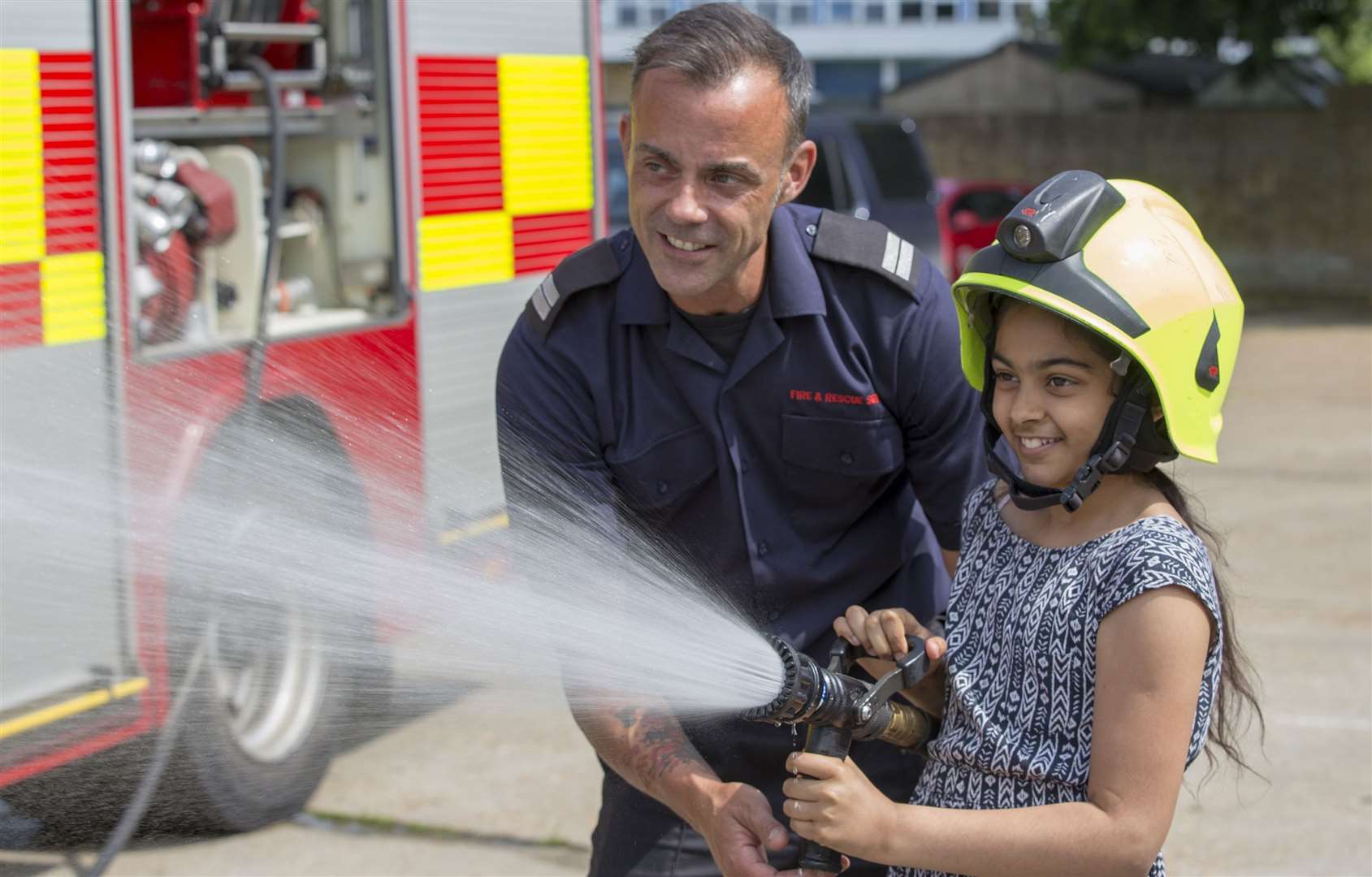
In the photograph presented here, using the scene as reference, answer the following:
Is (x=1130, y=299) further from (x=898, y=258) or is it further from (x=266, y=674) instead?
(x=266, y=674)

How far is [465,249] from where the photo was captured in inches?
223

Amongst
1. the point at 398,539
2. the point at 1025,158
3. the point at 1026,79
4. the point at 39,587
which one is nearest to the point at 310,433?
the point at 398,539

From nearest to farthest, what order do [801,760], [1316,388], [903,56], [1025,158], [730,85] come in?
[801,760], [730,85], [1316,388], [1025,158], [903,56]

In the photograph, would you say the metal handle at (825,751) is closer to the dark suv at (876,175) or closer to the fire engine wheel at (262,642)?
the fire engine wheel at (262,642)

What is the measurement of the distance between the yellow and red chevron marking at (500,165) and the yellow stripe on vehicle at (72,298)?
1429 mm

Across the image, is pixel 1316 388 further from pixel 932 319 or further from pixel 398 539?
pixel 932 319

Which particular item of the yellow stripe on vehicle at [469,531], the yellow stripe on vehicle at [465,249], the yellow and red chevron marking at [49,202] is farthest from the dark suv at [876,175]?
the yellow and red chevron marking at [49,202]

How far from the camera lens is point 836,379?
2598 mm

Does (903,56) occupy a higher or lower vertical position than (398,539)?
higher

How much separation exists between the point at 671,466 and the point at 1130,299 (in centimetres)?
82

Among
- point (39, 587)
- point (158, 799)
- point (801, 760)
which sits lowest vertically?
point (158, 799)

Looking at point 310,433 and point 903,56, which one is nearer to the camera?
point 310,433

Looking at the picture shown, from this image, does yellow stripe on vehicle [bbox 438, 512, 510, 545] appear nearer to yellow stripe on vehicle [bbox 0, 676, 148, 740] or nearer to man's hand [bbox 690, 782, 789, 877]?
yellow stripe on vehicle [bbox 0, 676, 148, 740]

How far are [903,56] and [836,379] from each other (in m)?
50.4
